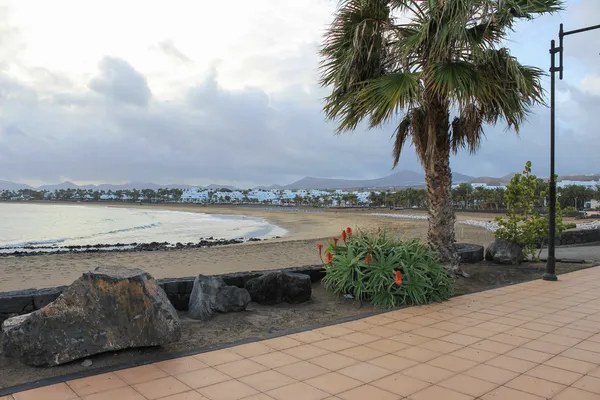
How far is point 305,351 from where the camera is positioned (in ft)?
14.1

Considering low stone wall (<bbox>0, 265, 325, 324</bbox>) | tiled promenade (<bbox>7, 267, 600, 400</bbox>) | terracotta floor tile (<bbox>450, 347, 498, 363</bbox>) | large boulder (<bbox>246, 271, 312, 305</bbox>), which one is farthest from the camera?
large boulder (<bbox>246, 271, 312, 305</bbox>)

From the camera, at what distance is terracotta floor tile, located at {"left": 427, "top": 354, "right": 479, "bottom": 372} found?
153 inches

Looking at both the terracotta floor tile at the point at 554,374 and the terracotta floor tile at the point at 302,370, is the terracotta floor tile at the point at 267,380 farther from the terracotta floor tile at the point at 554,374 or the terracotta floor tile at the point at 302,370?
the terracotta floor tile at the point at 554,374

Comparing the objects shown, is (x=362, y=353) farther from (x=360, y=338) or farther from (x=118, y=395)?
(x=118, y=395)

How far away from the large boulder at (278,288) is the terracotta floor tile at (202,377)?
2426 mm

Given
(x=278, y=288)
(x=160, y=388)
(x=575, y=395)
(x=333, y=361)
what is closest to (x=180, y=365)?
(x=160, y=388)

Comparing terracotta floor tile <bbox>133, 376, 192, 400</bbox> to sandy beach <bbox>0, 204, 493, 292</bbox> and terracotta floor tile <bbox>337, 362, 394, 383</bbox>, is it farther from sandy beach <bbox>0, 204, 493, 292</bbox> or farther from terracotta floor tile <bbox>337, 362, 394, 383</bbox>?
sandy beach <bbox>0, 204, 493, 292</bbox>

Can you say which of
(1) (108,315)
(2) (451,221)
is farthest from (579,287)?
(1) (108,315)

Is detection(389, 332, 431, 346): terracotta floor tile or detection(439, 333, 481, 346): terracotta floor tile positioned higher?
detection(439, 333, 481, 346): terracotta floor tile

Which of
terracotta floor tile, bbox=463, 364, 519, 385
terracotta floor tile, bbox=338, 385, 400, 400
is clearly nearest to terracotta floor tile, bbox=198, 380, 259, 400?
terracotta floor tile, bbox=338, 385, 400, 400

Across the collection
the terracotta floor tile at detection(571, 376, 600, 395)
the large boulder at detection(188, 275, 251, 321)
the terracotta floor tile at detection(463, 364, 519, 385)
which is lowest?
the terracotta floor tile at detection(463, 364, 519, 385)

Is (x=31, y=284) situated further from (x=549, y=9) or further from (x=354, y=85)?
(x=549, y=9)

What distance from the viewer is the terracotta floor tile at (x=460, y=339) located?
15.1 feet

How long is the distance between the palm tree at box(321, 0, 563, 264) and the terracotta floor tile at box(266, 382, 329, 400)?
439cm
